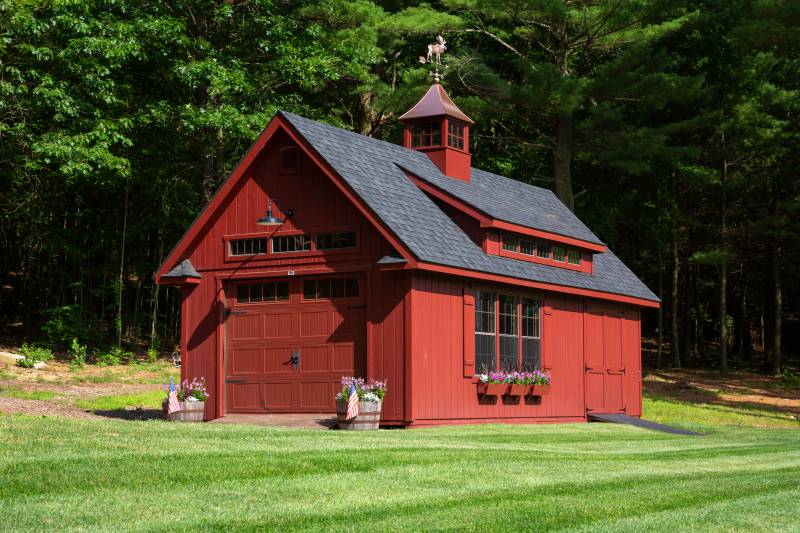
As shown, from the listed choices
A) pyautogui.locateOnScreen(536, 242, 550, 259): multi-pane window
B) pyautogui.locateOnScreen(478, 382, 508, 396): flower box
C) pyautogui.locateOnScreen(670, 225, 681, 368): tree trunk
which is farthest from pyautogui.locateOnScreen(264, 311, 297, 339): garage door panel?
pyautogui.locateOnScreen(670, 225, 681, 368): tree trunk

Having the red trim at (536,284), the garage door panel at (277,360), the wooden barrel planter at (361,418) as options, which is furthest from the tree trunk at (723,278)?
the wooden barrel planter at (361,418)

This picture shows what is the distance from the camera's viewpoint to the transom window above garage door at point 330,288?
2056 cm

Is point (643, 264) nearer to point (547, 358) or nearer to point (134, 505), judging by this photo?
point (547, 358)

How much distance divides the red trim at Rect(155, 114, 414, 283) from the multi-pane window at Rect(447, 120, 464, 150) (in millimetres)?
5491

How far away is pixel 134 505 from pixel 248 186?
13416 millimetres

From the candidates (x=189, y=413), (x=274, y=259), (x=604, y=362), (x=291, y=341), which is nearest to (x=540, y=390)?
(x=604, y=362)

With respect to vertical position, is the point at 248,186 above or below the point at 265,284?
above

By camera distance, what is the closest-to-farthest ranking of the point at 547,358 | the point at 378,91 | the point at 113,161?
1. the point at 547,358
2. the point at 113,161
3. the point at 378,91

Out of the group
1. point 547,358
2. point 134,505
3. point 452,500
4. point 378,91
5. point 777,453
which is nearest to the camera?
point 134,505

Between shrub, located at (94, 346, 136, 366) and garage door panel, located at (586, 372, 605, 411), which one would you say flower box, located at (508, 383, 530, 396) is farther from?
shrub, located at (94, 346, 136, 366)

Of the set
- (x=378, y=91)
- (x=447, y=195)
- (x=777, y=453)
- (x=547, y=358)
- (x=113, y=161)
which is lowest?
(x=777, y=453)

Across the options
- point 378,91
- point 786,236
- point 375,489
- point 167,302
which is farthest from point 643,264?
point 375,489

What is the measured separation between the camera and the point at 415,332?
19.8 meters

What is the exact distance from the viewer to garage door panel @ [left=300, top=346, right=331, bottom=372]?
20688 mm
